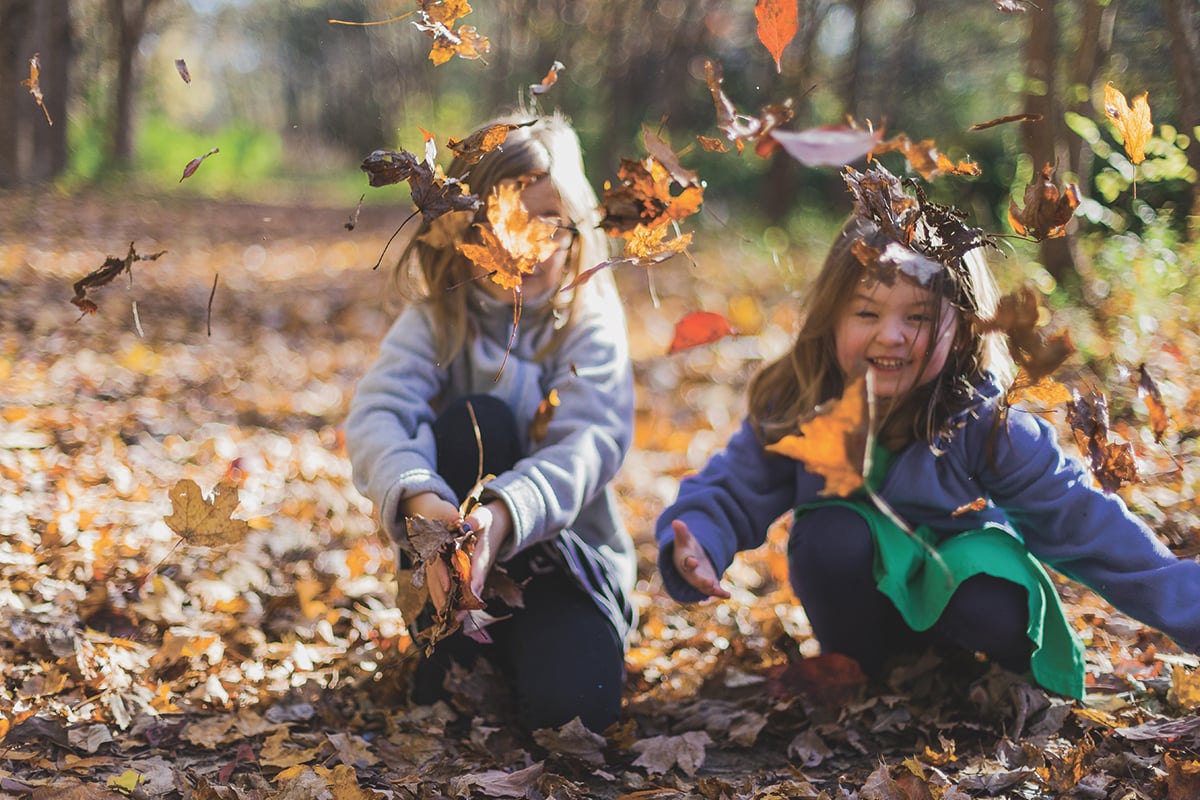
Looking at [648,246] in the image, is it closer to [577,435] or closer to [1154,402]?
[577,435]

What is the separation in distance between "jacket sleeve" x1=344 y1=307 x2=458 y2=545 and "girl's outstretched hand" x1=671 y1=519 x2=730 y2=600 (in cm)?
43

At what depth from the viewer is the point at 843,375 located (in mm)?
2100

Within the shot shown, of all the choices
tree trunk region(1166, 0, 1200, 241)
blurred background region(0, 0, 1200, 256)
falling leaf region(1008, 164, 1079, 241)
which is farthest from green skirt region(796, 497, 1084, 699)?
tree trunk region(1166, 0, 1200, 241)

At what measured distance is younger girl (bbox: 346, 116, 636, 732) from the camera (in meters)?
2.00

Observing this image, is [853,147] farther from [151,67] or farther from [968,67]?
[151,67]

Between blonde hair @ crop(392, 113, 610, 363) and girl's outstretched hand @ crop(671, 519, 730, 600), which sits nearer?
girl's outstretched hand @ crop(671, 519, 730, 600)

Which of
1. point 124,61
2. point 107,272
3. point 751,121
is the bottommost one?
point 107,272

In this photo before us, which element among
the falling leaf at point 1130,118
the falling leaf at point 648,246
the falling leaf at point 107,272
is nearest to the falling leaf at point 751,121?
the falling leaf at point 648,246

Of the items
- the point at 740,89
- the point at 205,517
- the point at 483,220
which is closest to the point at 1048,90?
the point at 483,220

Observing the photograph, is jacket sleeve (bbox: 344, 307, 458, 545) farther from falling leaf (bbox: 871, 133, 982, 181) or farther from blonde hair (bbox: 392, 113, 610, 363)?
falling leaf (bbox: 871, 133, 982, 181)

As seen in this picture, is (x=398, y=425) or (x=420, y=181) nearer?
(x=420, y=181)

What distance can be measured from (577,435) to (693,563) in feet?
1.12

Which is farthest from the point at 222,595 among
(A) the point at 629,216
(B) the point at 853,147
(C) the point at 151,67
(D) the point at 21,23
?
(C) the point at 151,67

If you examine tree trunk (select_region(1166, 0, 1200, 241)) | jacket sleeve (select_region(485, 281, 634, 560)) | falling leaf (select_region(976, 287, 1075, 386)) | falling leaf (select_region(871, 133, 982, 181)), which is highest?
tree trunk (select_region(1166, 0, 1200, 241))
